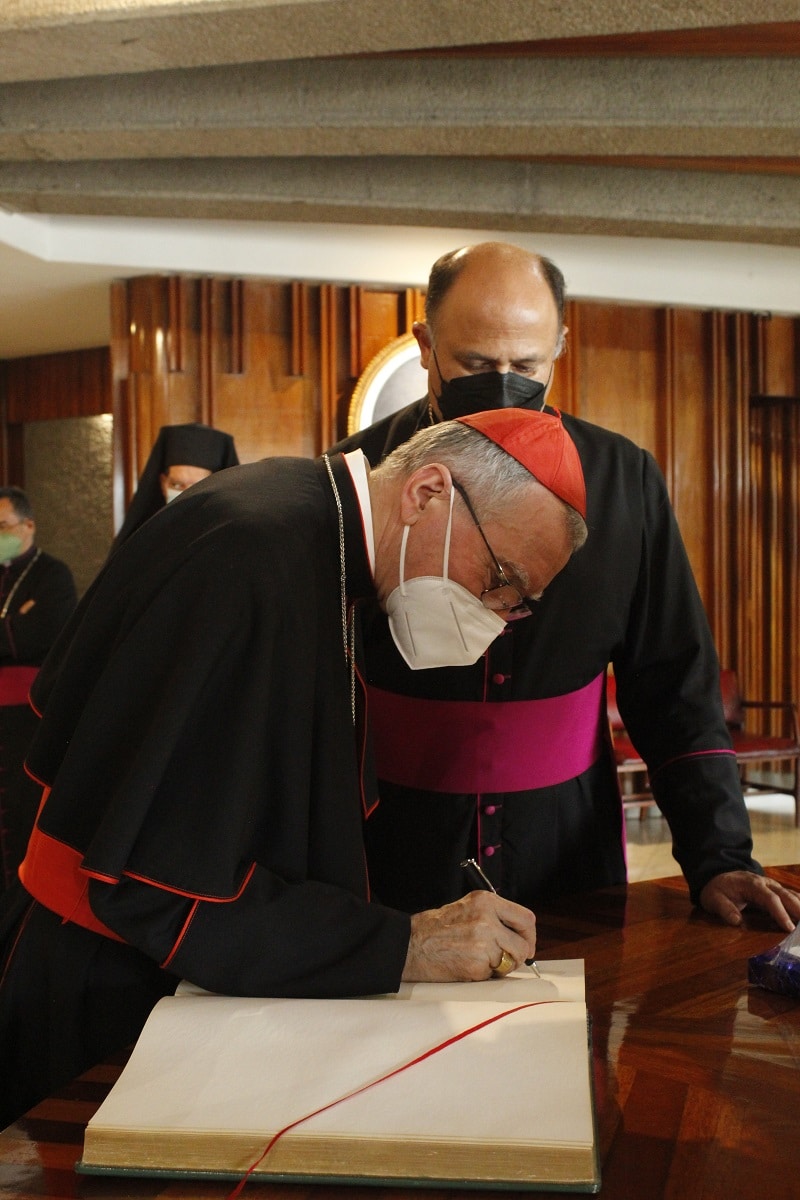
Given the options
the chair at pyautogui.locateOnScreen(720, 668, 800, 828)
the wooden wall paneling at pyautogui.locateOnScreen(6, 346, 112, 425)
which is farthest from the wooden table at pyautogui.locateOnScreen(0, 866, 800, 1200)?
the wooden wall paneling at pyautogui.locateOnScreen(6, 346, 112, 425)

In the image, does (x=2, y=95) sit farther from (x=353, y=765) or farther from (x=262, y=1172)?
(x=262, y=1172)

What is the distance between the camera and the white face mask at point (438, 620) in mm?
1638

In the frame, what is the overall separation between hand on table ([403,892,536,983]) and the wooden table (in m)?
0.11

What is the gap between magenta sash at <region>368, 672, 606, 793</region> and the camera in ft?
6.95

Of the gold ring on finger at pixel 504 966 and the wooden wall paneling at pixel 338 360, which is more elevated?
the wooden wall paneling at pixel 338 360

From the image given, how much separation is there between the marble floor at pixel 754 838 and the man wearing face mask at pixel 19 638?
118 inches

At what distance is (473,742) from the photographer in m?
2.12

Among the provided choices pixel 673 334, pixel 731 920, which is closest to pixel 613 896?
pixel 731 920

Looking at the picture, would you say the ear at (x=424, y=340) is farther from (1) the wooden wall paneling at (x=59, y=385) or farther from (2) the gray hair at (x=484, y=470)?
(1) the wooden wall paneling at (x=59, y=385)

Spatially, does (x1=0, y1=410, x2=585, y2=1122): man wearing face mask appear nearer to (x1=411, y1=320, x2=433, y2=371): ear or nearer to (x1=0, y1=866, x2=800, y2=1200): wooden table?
(x1=0, y1=866, x2=800, y2=1200): wooden table

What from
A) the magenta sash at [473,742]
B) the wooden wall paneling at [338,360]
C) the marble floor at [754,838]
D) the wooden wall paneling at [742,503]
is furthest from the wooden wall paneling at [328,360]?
the magenta sash at [473,742]

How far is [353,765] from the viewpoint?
150 cm

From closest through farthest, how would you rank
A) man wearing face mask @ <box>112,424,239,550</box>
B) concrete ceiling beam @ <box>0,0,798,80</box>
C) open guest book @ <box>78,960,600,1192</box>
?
1. open guest book @ <box>78,960,600,1192</box>
2. concrete ceiling beam @ <box>0,0,798,80</box>
3. man wearing face mask @ <box>112,424,239,550</box>

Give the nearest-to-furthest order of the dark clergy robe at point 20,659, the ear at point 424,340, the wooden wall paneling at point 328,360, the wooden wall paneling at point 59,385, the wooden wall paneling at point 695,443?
the ear at point 424,340 < the dark clergy robe at point 20,659 < the wooden wall paneling at point 328,360 < the wooden wall paneling at point 695,443 < the wooden wall paneling at point 59,385
